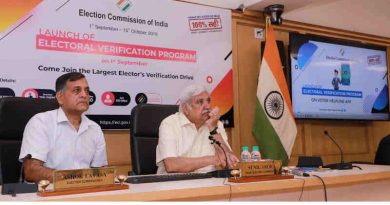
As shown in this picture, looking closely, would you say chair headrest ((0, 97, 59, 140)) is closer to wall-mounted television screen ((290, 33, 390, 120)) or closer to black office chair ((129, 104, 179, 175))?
black office chair ((129, 104, 179, 175))

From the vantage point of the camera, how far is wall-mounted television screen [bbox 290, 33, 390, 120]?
412cm

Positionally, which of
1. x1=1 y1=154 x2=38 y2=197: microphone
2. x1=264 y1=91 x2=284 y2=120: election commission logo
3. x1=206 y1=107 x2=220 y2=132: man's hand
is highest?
x1=264 y1=91 x2=284 y2=120: election commission logo

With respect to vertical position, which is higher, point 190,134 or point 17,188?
point 190,134

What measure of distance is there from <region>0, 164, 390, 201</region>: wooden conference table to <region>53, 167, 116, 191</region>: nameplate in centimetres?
7

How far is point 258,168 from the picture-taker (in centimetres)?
187

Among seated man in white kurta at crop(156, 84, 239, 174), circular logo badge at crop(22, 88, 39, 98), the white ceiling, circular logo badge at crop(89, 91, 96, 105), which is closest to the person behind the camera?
seated man in white kurta at crop(156, 84, 239, 174)

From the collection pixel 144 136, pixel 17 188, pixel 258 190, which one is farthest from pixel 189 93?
pixel 17 188

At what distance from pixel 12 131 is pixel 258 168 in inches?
51.4

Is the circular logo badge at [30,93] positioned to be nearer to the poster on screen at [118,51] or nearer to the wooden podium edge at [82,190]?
the poster on screen at [118,51]

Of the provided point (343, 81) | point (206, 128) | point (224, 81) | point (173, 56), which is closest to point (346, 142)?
point (343, 81)

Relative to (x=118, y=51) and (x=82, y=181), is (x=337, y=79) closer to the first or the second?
(x=118, y=51)

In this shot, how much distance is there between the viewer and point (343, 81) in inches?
175

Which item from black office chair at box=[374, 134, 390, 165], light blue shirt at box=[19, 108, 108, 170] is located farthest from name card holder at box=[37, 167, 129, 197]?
black office chair at box=[374, 134, 390, 165]

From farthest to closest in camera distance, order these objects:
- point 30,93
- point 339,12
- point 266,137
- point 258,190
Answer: point 339,12 < point 266,137 < point 30,93 < point 258,190
